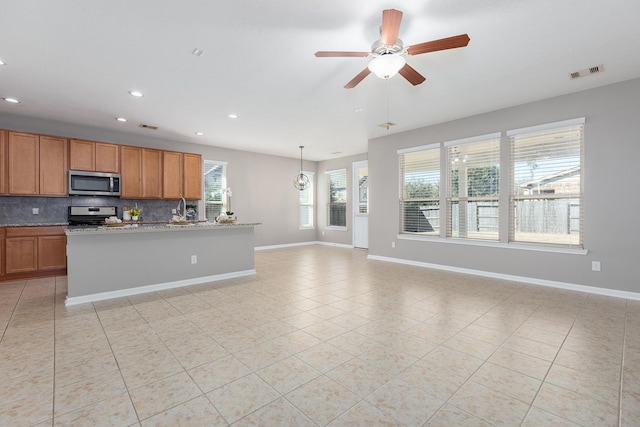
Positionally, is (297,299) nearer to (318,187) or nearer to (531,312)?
(531,312)

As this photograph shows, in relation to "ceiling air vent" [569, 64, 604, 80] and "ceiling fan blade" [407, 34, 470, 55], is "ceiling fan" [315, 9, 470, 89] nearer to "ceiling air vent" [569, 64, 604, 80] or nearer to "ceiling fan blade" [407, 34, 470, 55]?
"ceiling fan blade" [407, 34, 470, 55]

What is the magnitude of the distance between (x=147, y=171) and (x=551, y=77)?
22.4 feet

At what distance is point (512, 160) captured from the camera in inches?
182

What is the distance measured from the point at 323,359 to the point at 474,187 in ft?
13.9

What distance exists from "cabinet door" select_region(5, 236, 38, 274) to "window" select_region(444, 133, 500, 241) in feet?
23.6

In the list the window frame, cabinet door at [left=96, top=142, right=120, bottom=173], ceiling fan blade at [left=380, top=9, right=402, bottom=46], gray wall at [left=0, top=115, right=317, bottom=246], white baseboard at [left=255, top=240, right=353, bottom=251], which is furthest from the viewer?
the window frame

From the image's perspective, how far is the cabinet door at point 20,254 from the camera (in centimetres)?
459

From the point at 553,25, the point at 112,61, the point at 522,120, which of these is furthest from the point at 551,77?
the point at 112,61

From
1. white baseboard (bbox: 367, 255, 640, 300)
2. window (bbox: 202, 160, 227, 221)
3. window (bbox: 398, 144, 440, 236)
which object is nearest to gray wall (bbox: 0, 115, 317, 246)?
window (bbox: 202, 160, 227, 221)

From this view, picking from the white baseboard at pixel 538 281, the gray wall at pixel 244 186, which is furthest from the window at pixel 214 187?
the white baseboard at pixel 538 281

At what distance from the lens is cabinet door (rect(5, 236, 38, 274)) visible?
459 centimetres

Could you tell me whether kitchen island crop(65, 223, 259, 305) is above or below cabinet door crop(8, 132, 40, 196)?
below

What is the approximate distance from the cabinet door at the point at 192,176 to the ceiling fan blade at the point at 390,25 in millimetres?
5374

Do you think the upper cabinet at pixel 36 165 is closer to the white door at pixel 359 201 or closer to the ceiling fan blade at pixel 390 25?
the ceiling fan blade at pixel 390 25
